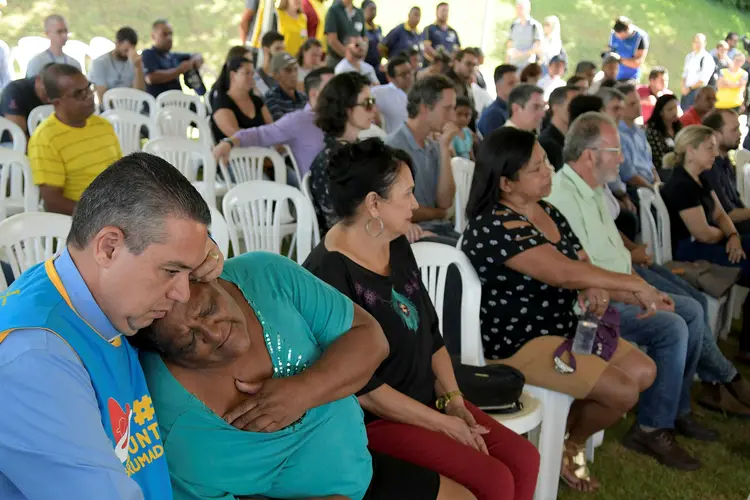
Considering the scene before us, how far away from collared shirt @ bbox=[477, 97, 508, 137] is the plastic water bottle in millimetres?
3604

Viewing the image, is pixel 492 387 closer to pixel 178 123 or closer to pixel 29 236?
pixel 29 236

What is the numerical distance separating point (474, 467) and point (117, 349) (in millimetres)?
1045

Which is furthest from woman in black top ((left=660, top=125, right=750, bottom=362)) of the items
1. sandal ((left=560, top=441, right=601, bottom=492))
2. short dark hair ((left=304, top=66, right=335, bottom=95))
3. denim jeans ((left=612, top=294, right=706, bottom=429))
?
short dark hair ((left=304, top=66, right=335, bottom=95))

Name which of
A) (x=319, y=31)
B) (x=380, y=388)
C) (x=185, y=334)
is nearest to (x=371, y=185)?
(x=380, y=388)

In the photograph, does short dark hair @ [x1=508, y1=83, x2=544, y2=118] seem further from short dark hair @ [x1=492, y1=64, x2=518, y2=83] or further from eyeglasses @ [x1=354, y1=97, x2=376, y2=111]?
eyeglasses @ [x1=354, y1=97, x2=376, y2=111]

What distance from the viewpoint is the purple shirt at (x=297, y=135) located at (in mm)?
4516

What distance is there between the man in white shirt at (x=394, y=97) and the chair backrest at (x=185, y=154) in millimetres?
2274

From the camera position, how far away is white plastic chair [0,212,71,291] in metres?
2.21

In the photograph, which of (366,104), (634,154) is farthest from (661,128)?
(366,104)

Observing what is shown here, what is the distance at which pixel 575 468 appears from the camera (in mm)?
2811

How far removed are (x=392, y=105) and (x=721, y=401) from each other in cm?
354

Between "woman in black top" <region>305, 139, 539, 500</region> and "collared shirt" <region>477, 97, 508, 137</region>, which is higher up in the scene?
"woman in black top" <region>305, 139, 539, 500</region>

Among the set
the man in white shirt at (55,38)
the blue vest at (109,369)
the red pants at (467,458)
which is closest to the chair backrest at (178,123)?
the man in white shirt at (55,38)

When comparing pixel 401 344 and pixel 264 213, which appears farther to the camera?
pixel 264 213
